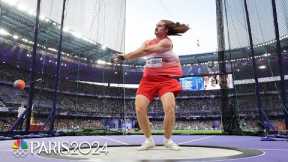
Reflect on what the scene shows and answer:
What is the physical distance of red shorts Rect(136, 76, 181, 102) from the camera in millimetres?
3938

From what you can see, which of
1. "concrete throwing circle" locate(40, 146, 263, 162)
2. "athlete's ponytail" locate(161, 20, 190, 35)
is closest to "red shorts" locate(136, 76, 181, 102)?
"athlete's ponytail" locate(161, 20, 190, 35)

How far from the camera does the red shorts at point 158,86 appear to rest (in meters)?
3.94

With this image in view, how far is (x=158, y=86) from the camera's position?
3984 millimetres

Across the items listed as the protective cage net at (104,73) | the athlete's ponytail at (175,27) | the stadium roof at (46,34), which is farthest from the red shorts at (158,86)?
the stadium roof at (46,34)

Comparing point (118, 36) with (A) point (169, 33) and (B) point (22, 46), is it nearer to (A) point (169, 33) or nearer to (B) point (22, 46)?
(A) point (169, 33)

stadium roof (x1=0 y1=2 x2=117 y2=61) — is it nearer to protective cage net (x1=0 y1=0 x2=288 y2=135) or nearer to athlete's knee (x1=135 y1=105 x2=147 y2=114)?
protective cage net (x1=0 y1=0 x2=288 y2=135)

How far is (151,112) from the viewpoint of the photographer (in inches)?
1540

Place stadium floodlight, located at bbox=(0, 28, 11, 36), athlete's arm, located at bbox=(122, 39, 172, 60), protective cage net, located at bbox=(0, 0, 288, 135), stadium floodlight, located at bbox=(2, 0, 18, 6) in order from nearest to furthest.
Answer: athlete's arm, located at bbox=(122, 39, 172, 60)
protective cage net, located at bbox=(0, 0, 288, 135)
stadium floodlight, located at bbox=(2, 0, 18, 6)
stadium floodlight, located at bbox=(0, 28, 11, 36)

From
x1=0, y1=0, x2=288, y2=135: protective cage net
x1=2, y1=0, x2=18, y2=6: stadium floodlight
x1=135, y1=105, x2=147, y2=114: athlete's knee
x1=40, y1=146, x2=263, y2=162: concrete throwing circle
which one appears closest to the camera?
x1=40, y1=146, x2=263, y2=162: concrete throwing circle

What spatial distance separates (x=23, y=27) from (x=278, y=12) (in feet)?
83.8

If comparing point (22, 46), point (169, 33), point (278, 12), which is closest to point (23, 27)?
point (22, 46)

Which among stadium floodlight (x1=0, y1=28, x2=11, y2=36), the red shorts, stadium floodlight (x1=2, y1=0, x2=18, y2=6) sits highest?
stadium floodlight (x1=2, y1=0, x2=18, y2=6)

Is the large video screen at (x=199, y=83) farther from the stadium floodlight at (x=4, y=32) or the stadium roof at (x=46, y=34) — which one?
the stadium floodlight at (x=4, y=32)

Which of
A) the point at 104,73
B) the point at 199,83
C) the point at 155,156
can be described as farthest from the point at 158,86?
the point at 104,73
